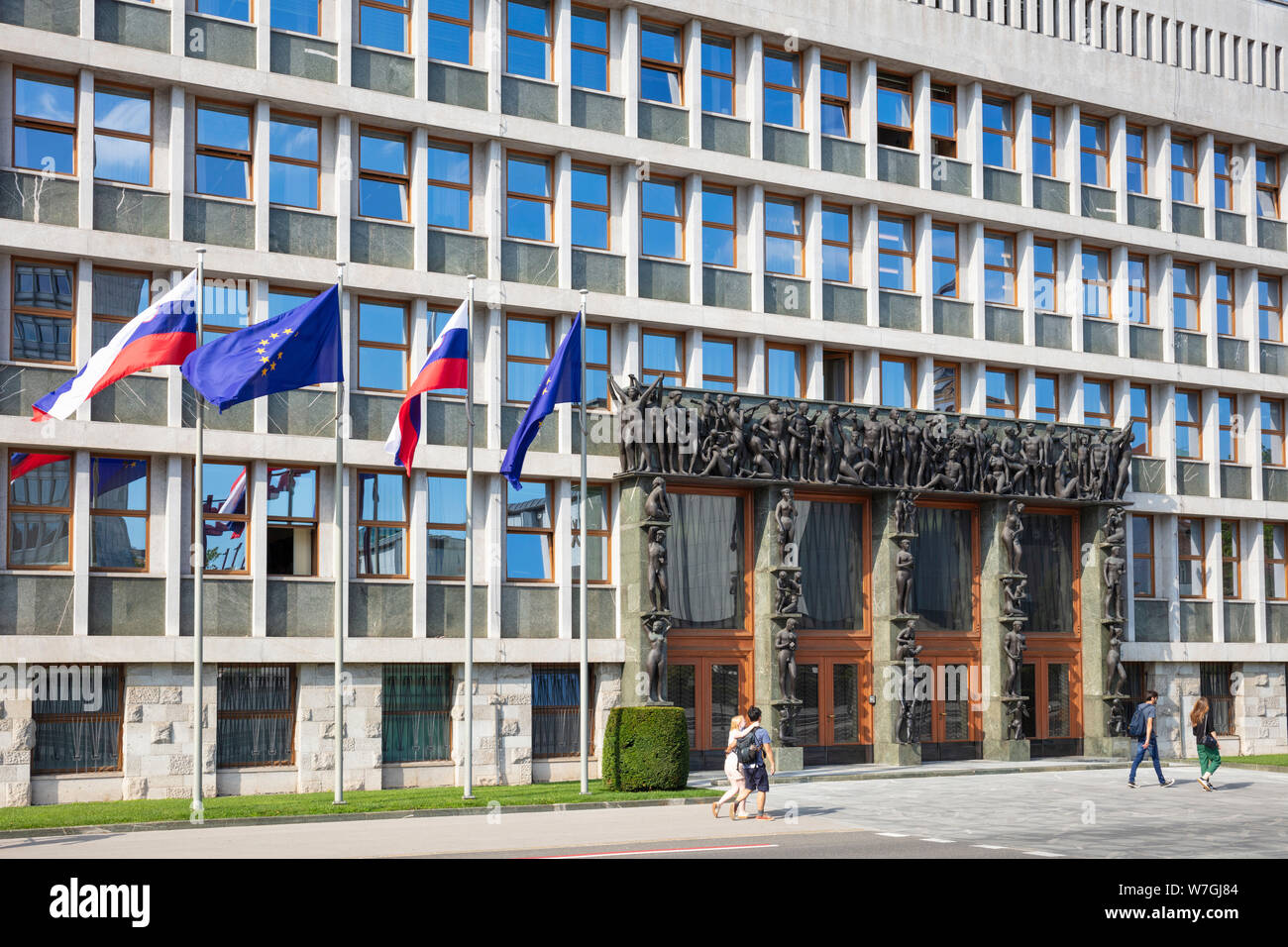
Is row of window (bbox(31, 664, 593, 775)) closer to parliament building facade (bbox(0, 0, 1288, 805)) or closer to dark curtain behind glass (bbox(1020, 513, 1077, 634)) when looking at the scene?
parliament building facade (bbox(0, 0, 1288, 805))

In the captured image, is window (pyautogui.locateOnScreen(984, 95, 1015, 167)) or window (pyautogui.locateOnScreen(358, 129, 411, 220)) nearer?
window (pyautogui.locateOnScreen(358, 129, 411, 220))

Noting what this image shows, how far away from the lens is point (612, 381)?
34.2m


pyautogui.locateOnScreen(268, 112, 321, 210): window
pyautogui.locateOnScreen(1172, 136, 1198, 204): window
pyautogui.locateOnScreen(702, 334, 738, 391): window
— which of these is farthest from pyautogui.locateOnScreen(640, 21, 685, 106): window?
pyautogui.locateOnScreen(1172, 136, 1198, 204): window

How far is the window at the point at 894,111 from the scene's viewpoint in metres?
39.7

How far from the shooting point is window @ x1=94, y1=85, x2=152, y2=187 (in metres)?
30.0

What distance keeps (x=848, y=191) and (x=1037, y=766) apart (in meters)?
14.6

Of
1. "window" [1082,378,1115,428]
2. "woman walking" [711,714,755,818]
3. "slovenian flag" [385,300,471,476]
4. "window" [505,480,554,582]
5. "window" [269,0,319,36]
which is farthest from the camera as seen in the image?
"window" [1082,378,1115,428]

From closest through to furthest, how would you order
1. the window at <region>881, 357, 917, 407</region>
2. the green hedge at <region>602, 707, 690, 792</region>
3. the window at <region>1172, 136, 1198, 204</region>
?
the green hedge at <region>602, 707, 690, 792</region> → the window at <region>881, 357, 917, 407</region> → the window at <region>1172, 136, 1198, 204</region>

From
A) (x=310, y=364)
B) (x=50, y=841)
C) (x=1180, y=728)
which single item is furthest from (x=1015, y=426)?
(x=50, y=841)

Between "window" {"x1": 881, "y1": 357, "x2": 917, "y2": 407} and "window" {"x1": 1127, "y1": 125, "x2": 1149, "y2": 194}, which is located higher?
"window" {"x1": 1127, "y1": 125, "x2": 1149, "y2": 194}

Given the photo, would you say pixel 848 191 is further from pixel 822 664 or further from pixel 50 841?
pixel 50 841

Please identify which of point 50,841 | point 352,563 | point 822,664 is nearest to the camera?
point 50,841

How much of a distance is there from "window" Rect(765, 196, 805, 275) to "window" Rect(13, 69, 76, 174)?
16.2m

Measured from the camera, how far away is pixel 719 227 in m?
37.2
